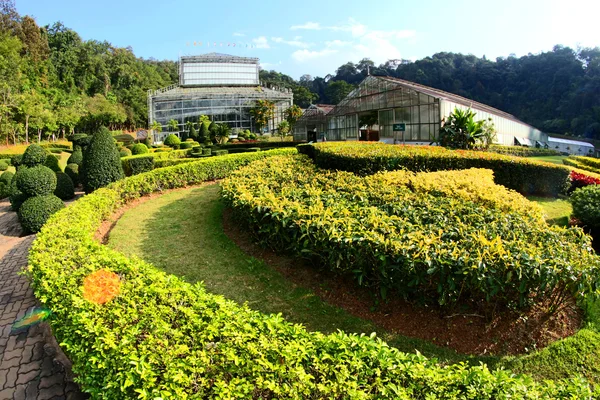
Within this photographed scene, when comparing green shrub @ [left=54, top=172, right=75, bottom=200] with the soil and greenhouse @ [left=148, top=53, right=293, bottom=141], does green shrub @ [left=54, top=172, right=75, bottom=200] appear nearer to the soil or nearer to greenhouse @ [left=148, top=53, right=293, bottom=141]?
the soil

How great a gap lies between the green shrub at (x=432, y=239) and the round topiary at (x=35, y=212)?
5.03m

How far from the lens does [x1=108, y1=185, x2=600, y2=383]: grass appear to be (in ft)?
10.9

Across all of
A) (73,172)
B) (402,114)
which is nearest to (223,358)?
(73,172)

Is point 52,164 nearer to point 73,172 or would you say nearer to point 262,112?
point 73,172

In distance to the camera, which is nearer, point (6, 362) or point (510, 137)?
point (6, 362)

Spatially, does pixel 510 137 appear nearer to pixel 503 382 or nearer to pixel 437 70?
pixel 503 382

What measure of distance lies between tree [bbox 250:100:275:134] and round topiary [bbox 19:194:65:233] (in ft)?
106

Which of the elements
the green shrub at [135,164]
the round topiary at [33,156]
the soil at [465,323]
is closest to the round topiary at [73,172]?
the green shrub at [135,164]

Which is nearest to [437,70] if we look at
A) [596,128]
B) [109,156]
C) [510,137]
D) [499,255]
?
[596,128]

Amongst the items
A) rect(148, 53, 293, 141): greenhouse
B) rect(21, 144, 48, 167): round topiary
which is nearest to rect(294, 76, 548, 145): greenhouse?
rect(21, 144, 48, 167): round topiary

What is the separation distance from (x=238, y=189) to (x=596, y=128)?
150 feet

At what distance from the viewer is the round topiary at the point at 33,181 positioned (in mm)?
8195

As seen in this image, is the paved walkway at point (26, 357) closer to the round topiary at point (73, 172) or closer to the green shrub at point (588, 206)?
the green shrub at point (588, 206)

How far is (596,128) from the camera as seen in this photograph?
3741cm
